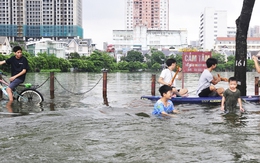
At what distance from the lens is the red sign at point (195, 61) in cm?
1439

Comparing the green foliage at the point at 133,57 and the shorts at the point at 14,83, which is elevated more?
the green foliage at the point at 133,57

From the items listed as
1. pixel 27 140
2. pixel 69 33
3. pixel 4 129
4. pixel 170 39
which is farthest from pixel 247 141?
pixel 170 39

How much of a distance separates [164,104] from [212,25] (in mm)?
179028

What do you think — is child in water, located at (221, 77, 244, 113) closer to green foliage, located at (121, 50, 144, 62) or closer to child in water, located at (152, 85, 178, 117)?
child in water, located at (152, 85, 178, 117)

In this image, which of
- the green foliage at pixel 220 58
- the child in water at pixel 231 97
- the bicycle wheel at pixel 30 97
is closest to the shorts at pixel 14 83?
the bicycle wheel at pixel 30 97

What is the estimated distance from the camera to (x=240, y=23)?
1320 cm

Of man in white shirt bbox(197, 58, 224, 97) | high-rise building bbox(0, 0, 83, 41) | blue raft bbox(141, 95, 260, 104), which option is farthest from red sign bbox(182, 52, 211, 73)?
high-rise building bbox(0, 0, 83, 41)

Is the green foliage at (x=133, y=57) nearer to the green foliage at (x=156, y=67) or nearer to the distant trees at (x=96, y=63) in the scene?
the distant trees at (x=96, y=63)

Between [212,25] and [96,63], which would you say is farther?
[212,25]

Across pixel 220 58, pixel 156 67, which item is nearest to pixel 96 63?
pixel 156 67

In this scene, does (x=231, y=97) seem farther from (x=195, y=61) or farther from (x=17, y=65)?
(x=17, y=65)

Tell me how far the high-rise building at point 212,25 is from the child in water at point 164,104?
6755 inches

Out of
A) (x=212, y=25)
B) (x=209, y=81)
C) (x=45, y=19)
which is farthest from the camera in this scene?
(x=212, y=25)

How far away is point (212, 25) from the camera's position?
182 meters
